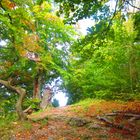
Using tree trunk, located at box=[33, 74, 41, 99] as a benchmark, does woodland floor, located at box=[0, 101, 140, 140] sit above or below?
below

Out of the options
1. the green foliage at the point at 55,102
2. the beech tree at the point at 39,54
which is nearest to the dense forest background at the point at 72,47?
the beech tree at the point at 39,54

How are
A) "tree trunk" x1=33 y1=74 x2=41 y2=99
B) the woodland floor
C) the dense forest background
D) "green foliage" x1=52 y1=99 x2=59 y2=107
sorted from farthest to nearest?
"green foliage" x1=52 y1=99 x2=59 y2=107 < "tree trunk" x1=33 y1=74 x2=41 y2=99 < the woodland floor < the dense forest background

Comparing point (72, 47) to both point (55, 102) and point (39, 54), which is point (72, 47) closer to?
point (39, 54)

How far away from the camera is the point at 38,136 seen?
38.8ft

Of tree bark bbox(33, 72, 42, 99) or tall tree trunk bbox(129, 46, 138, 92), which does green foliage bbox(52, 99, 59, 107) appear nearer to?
tree bark bbox(33, 72, 42, 99)

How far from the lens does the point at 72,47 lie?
1142 cm

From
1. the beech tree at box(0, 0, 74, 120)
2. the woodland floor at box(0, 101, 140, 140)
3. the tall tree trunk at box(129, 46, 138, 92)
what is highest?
the beech tree at box(0, 0, 74, 120)

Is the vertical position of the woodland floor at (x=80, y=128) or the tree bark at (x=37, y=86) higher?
the tree bark at (x=37, y=86)

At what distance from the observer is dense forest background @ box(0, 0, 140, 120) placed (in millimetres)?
10484

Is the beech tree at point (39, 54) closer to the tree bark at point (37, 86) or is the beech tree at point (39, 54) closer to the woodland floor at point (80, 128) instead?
the tree bark at point (37, 86)

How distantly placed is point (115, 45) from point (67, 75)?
363 inches

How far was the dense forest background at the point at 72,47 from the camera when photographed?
34.4ft

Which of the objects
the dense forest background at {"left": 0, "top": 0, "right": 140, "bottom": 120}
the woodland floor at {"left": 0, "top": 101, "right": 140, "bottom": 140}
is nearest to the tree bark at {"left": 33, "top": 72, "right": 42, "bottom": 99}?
the dense forest background at {"left": 0, "top": 0, "right": 140, "bottom": 120}

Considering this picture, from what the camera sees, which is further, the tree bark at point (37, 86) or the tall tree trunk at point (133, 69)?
the tree bark at point (37, 86)
